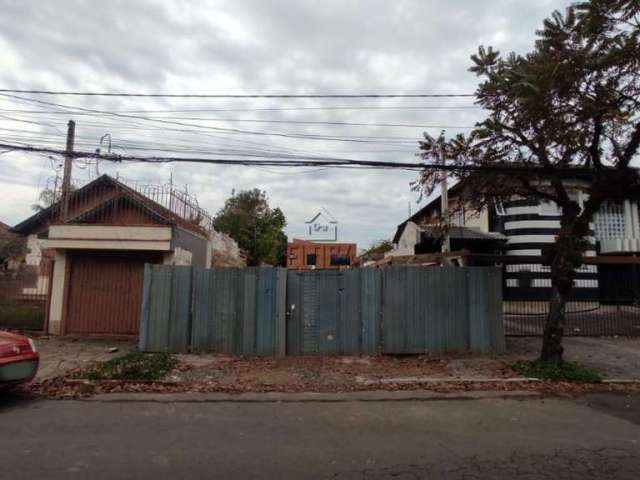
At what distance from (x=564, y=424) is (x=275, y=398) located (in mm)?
4169

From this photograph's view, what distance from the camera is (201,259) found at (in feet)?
55.8

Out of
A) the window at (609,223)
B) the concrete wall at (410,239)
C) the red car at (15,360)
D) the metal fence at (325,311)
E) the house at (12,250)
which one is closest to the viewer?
the red car at (15,360)

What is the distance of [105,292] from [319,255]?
36.0 feet

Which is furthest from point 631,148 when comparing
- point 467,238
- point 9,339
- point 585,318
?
point 9,339

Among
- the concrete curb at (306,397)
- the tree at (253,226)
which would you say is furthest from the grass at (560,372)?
the tree at (253,226)

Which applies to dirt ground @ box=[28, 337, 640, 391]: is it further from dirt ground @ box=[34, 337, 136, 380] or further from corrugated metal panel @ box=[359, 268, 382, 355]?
corrugated metal panel @ box=[359, 268, 382, 355]

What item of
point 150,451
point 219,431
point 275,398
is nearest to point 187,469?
point 150,451

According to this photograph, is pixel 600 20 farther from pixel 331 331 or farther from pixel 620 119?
pixel 331 331

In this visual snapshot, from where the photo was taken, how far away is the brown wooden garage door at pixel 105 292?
44.0ft

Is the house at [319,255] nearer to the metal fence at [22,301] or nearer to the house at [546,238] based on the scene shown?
the house at [546,238]

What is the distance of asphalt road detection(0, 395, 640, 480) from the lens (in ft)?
14.3

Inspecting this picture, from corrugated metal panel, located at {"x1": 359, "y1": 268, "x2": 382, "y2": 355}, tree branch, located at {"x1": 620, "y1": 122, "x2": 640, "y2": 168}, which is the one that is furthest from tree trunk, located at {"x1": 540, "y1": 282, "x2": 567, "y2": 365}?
corrugated metal panel, located at {"x1": 359, "y1": 268, "x2": 382, "y2": 355}

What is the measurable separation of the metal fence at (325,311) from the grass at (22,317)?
5218 mm

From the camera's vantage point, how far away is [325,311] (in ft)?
35.3
